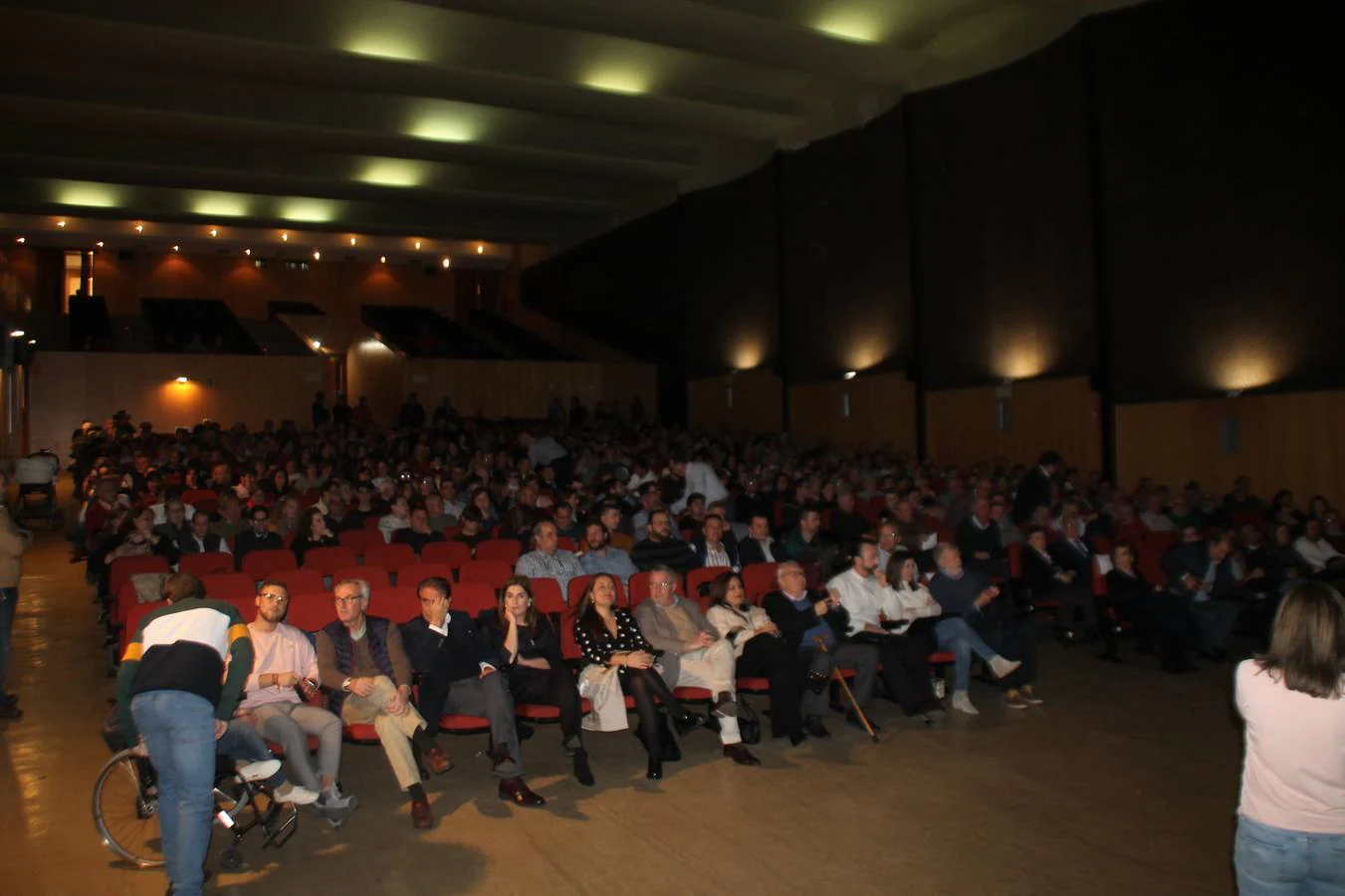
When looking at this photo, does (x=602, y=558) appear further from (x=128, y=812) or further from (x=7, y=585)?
(x=7, y=585)

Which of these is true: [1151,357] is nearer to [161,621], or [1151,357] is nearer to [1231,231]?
[1231,231]

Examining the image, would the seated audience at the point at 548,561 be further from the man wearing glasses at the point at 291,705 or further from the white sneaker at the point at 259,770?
the white sneaker at the point at 259,770

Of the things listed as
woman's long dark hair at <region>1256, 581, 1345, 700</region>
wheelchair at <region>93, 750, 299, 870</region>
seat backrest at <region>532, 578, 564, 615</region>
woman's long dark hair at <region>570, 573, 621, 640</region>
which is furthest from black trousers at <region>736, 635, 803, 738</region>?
woman's long dark hair at <region>1256, 581, 1345, 700</region>

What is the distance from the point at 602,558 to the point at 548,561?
0.44 m

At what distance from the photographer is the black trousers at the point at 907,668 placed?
5.94m

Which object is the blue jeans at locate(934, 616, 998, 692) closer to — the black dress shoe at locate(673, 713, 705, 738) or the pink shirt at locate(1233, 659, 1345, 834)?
the black dress shoe at locate(673, 713, 705, 738)

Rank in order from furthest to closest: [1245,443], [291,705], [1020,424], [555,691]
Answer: [1020,424] → [1245,443] → [555,691] → [291,705]

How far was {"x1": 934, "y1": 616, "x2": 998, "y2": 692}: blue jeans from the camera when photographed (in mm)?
6215

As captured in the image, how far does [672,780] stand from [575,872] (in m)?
1.15

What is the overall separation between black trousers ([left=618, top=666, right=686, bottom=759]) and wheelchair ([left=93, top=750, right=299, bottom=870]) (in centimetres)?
166

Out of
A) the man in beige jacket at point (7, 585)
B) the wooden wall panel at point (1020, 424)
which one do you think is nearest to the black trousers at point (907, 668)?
the man in beige jacket at point (7, 585)

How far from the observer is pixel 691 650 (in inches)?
221

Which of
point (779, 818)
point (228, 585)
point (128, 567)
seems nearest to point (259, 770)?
point (228, 585)

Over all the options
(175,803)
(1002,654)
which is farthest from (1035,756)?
(175,803)
